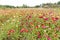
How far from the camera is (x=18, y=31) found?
17.7ft

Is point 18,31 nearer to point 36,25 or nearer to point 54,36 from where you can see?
point 36,25

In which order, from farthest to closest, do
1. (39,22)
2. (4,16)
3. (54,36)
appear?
1. (4,16)
2. (39,22)
3. (54,36)

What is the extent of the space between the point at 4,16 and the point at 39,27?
7.07 ft

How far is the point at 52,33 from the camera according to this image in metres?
5.30

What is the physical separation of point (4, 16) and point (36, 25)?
198cm

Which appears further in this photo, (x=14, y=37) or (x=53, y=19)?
(x=53, y=19)

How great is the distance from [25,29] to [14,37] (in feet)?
1.02

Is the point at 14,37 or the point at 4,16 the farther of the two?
the point at 4,16

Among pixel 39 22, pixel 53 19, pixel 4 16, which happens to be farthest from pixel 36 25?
pixel 4 16

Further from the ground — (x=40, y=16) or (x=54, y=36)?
(x=40, y=16)

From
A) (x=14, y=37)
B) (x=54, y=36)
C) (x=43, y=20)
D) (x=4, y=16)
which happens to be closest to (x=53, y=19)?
(x=43, y=20)

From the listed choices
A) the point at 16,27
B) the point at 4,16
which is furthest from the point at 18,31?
the point at 4,16

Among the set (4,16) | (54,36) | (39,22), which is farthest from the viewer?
(4,16)

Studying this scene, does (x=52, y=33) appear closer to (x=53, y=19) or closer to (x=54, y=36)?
(x=54, y=36)
